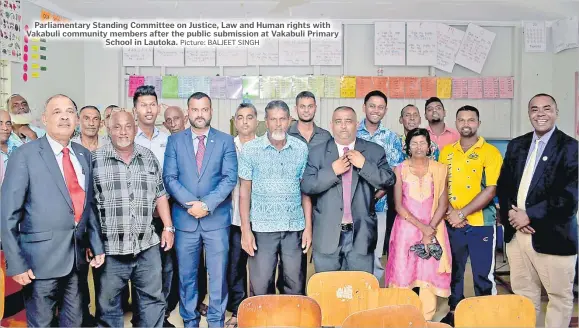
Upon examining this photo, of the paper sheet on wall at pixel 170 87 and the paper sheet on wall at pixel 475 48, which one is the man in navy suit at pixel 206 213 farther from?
the paper sheet on wall at pixel 475 48

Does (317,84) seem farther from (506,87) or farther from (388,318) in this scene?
(388,318)

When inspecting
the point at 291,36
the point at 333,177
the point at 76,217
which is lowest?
the point at 76,217

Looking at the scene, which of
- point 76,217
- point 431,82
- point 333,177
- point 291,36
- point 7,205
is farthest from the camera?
point 431,82

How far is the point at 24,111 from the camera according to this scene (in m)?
4.20

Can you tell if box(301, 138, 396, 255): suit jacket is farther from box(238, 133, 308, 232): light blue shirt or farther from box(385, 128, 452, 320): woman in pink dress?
box(385, 128, 452, 320): woman in pink dress

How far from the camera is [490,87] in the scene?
587 cm

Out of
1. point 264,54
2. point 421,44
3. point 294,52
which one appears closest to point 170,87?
point 264,54

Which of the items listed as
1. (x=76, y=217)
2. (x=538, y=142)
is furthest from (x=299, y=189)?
(x=538, y=142)

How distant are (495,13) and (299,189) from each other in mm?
3786

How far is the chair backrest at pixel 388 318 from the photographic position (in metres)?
1.84

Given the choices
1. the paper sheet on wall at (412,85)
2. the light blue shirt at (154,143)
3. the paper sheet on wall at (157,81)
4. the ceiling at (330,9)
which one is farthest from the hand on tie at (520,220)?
the paper sheet on wall at (157,81)

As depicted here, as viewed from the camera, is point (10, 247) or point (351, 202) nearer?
point (10, 247)

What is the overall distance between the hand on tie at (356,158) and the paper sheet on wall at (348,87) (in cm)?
307

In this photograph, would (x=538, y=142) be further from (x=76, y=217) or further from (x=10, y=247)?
(x=10, y=247)
